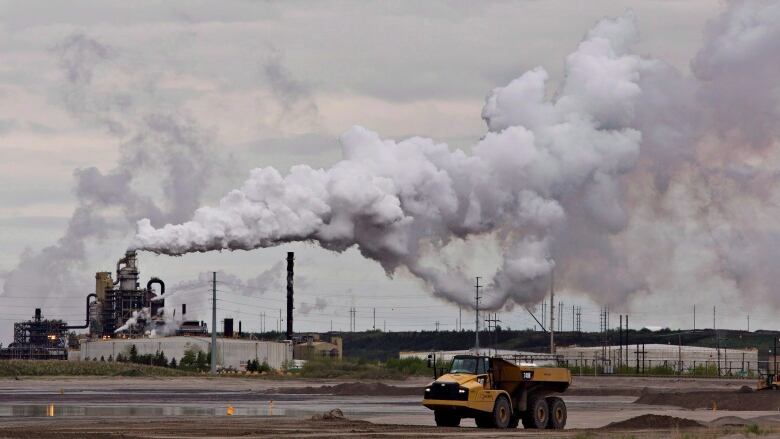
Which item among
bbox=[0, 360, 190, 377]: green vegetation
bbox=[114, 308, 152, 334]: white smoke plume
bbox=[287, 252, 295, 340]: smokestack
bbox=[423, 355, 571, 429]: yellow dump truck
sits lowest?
bbox=[0, 360, 190, 377]: green vegetation

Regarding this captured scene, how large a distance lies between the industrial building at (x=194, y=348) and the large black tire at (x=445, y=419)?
4871 inches

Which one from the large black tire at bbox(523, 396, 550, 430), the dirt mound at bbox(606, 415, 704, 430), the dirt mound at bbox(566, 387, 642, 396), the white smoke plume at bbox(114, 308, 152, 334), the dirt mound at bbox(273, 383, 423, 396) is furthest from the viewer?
the white smoke plume at bbox(114, 308, 152, 334)

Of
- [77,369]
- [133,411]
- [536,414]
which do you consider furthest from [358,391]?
[77,369]

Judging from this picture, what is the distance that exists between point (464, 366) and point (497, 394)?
2.17 meters

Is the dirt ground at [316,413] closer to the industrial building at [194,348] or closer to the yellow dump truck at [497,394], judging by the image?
the yellow dump truck at [497,394]

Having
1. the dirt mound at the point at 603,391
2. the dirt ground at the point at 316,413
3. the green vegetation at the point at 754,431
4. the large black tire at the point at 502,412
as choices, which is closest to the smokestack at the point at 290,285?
the dirt ground at the point at 316,413

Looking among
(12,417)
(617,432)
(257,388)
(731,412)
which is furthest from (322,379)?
(617,432)

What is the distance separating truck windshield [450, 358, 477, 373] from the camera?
57.3m

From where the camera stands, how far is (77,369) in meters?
154

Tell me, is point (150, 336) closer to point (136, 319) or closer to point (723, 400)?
point (136, 319)

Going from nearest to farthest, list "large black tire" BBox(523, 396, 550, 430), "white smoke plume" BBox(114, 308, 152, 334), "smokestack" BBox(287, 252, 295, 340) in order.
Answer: "large black tire" BBox(523, 396, 550, 430) < "smokestack" BBox(287, 252, 295, 340) < "white smoke plume" BBox(114, 308, 152, 334)

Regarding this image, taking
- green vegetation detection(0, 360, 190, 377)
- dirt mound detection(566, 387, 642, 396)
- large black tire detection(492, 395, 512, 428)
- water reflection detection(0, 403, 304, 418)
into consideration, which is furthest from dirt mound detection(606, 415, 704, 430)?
green vegetation detection(0, 360, 190, 377)

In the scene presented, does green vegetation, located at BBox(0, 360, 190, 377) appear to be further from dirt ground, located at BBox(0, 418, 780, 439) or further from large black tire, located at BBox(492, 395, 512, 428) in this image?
large black tire, located at BBox(492, 395, 512, 428)

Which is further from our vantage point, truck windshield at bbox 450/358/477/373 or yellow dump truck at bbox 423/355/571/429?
truck windshield at bbox 450/358/477/373
